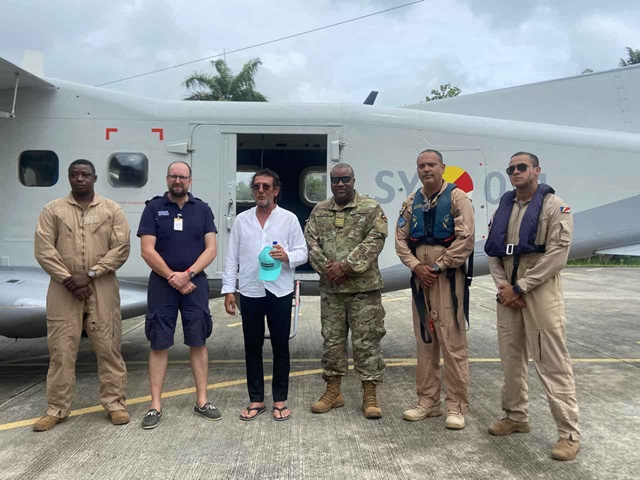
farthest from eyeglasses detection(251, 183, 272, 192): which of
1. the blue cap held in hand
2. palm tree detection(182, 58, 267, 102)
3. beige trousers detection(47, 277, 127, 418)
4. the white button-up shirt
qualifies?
palm tree detection(182, 58, 267, 102)

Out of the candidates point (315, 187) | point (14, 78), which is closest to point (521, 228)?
point (315, 187)

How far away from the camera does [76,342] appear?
4152mm

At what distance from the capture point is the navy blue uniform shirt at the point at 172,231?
13.5ft

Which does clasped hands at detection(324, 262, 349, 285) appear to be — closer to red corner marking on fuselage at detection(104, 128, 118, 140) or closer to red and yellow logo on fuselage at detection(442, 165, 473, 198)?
red and yellow logo on fuselage at detection(442, 165, 473, 198)

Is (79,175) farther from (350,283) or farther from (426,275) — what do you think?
(426,275)

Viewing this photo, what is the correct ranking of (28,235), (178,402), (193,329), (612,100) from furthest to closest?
(612,100) → (28,235) → (178,402) → (193,329)

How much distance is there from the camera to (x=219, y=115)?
5.57 metres

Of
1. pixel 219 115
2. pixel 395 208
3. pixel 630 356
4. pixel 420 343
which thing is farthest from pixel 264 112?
pixel 630 356

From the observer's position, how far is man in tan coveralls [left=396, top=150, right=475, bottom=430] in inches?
156

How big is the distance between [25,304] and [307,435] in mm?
2991

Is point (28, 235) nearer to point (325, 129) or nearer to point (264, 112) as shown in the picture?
point (264, 112)

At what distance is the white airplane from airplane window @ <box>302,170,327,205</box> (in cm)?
186

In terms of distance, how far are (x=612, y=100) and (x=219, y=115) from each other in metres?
4.68

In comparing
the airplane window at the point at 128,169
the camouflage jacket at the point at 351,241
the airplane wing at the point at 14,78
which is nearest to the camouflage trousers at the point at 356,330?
the camouflage jacket at the point at 351,241
